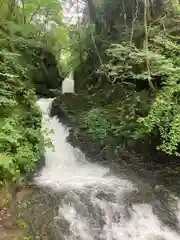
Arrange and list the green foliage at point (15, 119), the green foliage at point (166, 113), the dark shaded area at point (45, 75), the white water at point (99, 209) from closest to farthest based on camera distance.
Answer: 1. the white water at point (99, 209)
2. the green foliage at point (15, 119)
3. the green foliage at point (166, 113)
4. the dark shaded area at point (45, 75)

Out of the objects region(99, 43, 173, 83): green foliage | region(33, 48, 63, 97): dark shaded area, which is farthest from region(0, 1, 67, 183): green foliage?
region(33, 48, 63, 97): dark shaded area

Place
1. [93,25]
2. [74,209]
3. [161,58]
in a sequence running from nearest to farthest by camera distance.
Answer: [74,209] → [161,58] → [93,25]

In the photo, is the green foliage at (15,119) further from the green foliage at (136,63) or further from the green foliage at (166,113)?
the green foliage at (136,63)

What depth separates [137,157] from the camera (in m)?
8.96

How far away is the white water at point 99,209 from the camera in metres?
5.41

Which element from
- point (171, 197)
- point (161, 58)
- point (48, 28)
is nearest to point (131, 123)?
point (161, 58)

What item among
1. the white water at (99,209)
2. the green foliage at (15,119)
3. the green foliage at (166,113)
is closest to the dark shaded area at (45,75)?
the green foliage at (15,119)

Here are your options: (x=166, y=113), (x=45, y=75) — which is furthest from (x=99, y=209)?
(x=45, y=75)

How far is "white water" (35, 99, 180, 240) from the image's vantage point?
213 inches

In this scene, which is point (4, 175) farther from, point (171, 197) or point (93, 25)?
point (93, 25)

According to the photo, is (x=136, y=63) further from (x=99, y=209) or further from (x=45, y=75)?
(x=45, y=75)

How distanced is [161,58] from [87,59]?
7761mm

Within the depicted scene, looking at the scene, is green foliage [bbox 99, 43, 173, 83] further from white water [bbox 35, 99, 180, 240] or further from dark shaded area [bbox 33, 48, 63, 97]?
dark shaded area [bbox 33, 48, 63, 97]

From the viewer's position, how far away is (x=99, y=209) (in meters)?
6.15
